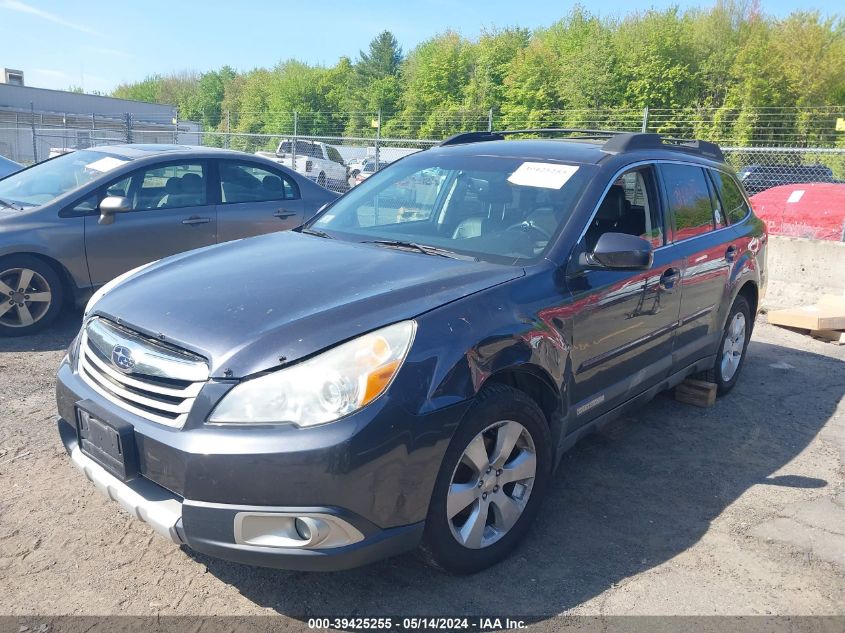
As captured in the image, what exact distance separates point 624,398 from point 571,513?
28.4 inches

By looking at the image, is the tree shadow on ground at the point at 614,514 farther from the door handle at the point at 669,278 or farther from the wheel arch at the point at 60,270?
the wheel arch at the point at 60,270

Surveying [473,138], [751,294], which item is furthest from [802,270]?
[473,138]

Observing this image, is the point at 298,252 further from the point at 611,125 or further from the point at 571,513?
the point at 611,125

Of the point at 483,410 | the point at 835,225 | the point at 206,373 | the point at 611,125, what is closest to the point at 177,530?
the point at 206,373

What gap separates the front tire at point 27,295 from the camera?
19.0 ft

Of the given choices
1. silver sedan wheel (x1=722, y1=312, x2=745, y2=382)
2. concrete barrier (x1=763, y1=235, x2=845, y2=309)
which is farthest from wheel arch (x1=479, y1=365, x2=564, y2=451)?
concrete barrier (x1=763, y1=235, x2=845, y2=309)

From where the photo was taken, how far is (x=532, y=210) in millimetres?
3596

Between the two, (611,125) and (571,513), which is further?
(611,125)

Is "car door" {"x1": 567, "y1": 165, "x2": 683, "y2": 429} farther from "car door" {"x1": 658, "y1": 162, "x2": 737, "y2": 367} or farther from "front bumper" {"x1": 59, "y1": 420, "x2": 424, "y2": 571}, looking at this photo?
"front bumper" {"x1": 59, "y1": 420, "x2": 424, "y2": 571}

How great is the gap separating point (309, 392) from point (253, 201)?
16.6ft

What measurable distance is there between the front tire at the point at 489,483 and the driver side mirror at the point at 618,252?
80 centimetres

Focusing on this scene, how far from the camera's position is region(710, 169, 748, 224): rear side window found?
16.4 feet

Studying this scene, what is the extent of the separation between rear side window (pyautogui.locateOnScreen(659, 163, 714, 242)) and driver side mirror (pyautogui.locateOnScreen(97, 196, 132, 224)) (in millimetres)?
4264

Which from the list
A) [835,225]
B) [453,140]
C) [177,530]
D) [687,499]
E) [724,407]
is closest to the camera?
[177,530]
